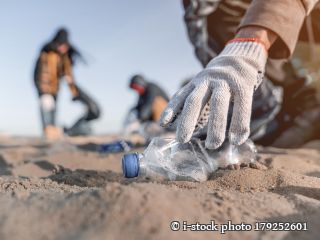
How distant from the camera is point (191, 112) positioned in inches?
57.4

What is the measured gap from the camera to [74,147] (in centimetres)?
426

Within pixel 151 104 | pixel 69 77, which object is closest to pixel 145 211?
pixel 151 104

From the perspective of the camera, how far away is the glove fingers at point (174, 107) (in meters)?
1.53

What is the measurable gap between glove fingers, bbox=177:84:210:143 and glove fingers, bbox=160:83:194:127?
0.20ft

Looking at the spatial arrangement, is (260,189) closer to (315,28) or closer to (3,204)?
(3,204)

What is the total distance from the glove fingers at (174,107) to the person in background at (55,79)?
4568mm

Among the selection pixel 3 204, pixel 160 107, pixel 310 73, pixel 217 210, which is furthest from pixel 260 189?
pixel 160 107

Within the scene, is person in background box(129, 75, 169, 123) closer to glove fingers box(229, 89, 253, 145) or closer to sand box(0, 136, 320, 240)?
glove fingers box(229, 89, 253, 145)

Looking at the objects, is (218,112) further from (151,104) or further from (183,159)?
(151,104)

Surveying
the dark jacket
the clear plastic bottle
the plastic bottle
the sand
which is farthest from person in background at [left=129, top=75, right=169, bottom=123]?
the sand

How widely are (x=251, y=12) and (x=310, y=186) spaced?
0.87 metres

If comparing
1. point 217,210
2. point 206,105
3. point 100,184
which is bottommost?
point 100,184

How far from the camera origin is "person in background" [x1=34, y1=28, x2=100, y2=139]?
5852 millimetres

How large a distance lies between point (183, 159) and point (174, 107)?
0.31 m
